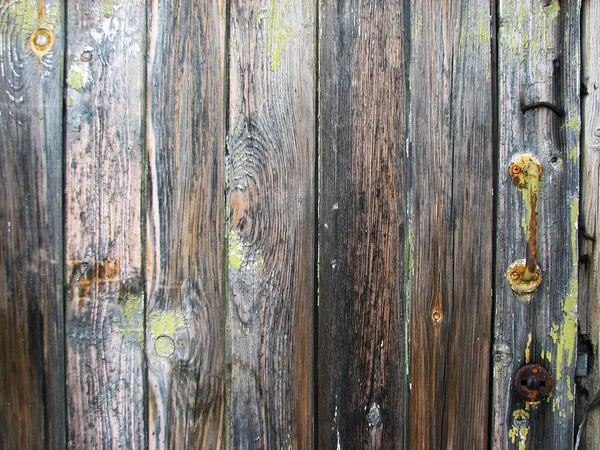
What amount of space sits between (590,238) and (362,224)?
49 centimetres

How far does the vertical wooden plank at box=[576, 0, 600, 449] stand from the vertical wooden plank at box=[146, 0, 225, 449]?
30.3 inches

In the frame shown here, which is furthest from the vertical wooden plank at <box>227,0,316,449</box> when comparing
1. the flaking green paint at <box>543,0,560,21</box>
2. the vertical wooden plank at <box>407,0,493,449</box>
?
the flaking green paint at <box>543,0,560,21</box>

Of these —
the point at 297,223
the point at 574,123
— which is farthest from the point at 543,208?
the point at 297,223

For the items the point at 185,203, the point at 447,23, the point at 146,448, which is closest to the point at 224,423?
the point at 146,448

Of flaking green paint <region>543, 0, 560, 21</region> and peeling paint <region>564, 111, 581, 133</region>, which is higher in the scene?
flaking green paint <region>543, 0, 560, 21</region>

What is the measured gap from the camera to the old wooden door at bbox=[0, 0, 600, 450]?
0.95 metres

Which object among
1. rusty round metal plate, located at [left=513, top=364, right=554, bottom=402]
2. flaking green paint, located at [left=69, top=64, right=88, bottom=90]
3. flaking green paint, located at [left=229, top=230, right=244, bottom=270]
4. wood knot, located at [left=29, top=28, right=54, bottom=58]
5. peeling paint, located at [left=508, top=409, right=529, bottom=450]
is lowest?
peeling paint, located at [left=508, top=409, right=529, bottom=450]

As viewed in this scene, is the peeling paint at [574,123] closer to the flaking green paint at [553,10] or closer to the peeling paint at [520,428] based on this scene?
the flaking green paint at [553,10]

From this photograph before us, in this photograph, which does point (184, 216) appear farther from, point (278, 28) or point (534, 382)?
point (534, 382)

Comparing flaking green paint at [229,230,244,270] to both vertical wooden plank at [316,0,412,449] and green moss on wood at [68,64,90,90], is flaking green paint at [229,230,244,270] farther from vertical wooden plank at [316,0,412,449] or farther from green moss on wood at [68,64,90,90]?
green moss on wood at [68,64,90,90]

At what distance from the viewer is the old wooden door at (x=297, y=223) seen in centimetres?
95

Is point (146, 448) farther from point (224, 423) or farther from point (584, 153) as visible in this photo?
point (584, 153)

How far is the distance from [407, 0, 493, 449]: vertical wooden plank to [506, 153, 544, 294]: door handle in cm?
5

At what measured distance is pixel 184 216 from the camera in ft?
3.16
